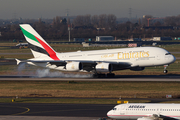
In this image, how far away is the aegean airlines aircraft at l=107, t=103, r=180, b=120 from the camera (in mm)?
26609

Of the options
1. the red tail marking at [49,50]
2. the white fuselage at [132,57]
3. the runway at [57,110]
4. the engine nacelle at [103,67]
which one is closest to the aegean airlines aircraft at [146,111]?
the runway at [57,110]

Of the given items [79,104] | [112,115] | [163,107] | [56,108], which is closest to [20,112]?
[56,108]

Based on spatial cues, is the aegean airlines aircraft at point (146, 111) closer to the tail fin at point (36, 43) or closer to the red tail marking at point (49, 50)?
the red tail marking at point (49, 50)

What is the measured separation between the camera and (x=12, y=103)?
1633 inches

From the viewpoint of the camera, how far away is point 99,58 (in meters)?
62.7

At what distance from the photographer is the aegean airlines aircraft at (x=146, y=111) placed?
1048 inches

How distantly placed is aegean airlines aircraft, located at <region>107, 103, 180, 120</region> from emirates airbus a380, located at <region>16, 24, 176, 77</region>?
3110 centimetres

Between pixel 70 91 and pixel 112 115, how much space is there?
21.2m

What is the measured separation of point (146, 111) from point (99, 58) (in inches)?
1411

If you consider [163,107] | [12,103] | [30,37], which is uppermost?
[30,37]

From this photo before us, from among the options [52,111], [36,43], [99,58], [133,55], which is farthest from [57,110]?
[36,43]

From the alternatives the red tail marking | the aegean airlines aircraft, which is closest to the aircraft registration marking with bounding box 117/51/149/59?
the red tail marking

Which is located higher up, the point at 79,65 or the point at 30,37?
the point at 30,37

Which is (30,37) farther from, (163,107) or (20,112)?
(163,107)
